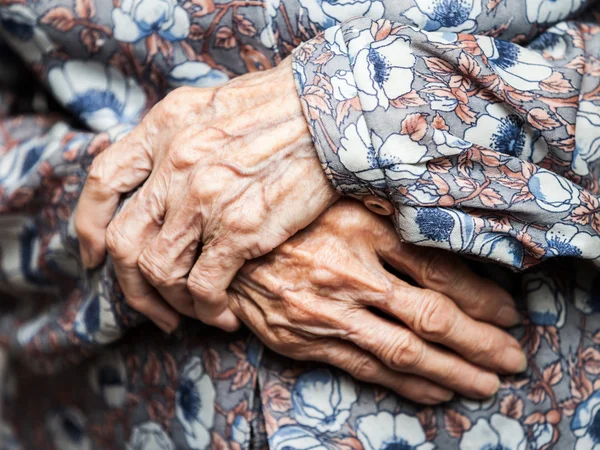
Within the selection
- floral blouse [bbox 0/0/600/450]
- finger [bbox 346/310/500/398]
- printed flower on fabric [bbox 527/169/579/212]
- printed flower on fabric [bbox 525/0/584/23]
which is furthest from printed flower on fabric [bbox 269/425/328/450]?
printed flower on fabric [bbox 525/0/584/23]

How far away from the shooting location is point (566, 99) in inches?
25.6

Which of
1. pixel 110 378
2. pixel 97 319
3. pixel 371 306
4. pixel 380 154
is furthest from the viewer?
pixel 110 378

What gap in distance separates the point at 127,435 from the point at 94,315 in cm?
19

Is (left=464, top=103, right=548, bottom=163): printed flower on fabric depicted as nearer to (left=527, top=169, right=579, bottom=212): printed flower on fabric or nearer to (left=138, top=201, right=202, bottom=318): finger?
(left=527, top=169, right=579, bottom=212): printed flower on fabric

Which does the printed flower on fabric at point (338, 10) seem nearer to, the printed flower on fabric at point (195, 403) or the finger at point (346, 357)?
the finger at point (346, 357)

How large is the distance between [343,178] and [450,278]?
0.16 meters

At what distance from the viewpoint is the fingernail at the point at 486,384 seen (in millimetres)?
759

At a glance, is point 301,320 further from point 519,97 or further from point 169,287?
point 519,97

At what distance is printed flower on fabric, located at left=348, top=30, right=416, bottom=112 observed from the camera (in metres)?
0.64

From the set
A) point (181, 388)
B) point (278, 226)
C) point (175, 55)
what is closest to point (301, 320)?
point (278, 226)

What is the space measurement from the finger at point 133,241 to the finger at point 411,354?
221 millimetres

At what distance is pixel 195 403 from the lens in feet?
2.69

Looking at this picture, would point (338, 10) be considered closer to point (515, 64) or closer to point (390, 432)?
Answer: point (515, 64)

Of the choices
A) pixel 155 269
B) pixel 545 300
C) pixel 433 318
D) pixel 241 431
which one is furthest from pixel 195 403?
pixel 545 300
